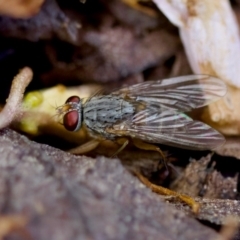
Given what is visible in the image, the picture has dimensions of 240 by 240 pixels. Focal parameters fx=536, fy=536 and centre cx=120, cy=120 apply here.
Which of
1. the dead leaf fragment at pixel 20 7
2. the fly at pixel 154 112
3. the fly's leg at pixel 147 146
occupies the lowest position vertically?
the fly's leg at pixel 147 146

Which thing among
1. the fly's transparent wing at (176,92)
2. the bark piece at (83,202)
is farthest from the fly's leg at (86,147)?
the bark piece at (83,202)

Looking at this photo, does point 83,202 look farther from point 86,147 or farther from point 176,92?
point 176,92

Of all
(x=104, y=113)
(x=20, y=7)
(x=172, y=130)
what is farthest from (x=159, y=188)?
(x=20, y=7)

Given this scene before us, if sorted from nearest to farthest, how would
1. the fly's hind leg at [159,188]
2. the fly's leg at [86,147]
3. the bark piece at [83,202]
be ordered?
the bark piece at [83,202] < the fly's hind leg at [159,188] < the fly's leg at [86,147]

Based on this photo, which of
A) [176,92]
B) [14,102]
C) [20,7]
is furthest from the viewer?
[176,92]

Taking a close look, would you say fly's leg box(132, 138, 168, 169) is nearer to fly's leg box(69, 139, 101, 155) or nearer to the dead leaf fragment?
fly's leg box(69, 139, 101, 155)

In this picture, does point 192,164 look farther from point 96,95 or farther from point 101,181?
point 101,181

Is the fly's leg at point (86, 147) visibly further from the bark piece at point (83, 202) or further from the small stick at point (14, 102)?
the bark piece at point (83, 202)

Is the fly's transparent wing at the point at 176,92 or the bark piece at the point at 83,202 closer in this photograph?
the bark piece at the point at 83,202
